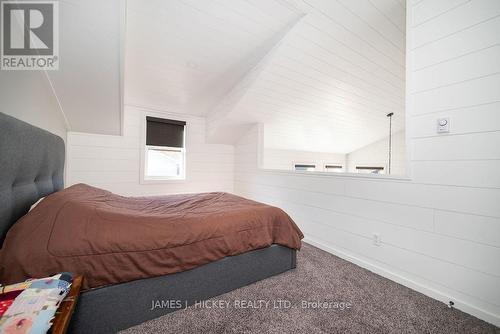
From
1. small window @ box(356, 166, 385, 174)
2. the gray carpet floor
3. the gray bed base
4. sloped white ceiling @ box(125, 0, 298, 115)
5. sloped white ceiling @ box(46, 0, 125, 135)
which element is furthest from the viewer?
small window @ box(356, 166, 385, 174)

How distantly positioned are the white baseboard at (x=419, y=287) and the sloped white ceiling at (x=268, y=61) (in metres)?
2.31

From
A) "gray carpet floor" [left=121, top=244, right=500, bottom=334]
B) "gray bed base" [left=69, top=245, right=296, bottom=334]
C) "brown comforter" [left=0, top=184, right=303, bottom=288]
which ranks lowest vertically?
"gray carpet floor" [left=121, top=244, right=500, bottom=334]

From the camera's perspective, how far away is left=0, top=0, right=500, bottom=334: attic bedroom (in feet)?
3.80

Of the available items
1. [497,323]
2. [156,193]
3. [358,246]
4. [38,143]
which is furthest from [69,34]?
[497,323]

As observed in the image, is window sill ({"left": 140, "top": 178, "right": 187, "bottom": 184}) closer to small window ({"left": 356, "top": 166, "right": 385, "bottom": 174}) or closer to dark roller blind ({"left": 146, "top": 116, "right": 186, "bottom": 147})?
dark roller blind ({"left": 146, "top": 116, "right": 186, "bottom": 147})

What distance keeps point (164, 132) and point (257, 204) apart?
271 cm

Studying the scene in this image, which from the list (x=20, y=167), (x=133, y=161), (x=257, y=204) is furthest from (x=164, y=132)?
(x=20, y=167)

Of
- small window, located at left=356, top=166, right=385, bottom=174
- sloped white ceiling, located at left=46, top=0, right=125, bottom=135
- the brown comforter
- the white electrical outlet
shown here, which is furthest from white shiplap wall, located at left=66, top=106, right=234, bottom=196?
small window, located at left=356, top=166, right=385, bottom=174

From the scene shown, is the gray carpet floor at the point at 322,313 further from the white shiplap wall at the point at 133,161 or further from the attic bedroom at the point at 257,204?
the white shiplap wall at the point at 133,161

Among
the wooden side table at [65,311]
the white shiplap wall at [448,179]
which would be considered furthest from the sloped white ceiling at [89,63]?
the white shiplap wall at [448,179]

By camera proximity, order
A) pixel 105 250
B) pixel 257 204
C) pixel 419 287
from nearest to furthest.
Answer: pixel 105 250 → pixel 419 287 → pixel 257 204

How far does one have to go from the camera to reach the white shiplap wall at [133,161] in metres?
3.20

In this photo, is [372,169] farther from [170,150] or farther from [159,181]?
[159,181]

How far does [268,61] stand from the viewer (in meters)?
2.63
